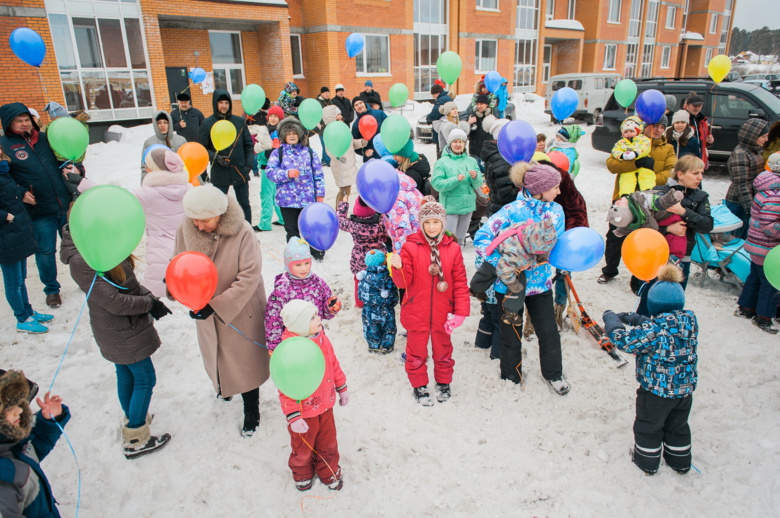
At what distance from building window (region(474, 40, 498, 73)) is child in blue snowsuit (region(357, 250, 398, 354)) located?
23.9 m

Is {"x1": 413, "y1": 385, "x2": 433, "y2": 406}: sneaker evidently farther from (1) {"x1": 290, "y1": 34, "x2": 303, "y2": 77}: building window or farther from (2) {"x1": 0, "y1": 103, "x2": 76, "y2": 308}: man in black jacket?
(1) {"x1": 290, "y1": 34, "x2": 303, "y2": 77}: building window

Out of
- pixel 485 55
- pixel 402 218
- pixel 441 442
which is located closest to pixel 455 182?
pixel 402 218

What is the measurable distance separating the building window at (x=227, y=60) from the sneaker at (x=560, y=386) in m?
18.2

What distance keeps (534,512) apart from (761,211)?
11.7 feet

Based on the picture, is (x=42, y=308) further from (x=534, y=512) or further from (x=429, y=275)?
(x=534, y=512)

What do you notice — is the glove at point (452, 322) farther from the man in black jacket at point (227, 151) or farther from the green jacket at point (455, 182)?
the man in black jacket at point (227, 151)

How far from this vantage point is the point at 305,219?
151 inches

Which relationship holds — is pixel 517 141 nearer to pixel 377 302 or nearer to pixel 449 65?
pixel 377 302

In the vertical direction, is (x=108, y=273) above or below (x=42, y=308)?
above

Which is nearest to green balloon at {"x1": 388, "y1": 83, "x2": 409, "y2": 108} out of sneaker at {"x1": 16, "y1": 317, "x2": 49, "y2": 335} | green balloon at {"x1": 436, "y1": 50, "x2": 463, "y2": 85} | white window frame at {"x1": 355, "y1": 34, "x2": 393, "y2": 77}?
green balloon at {"x1": 436, "y1": 50, "x2": 463, "y2": 85}

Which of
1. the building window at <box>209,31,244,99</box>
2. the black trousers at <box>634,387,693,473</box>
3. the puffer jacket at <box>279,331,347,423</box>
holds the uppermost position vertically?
the building window at <box>209,31,244,99</box>

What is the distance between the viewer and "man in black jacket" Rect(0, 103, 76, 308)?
4.76m

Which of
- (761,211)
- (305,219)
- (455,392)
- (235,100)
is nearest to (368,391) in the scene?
(455,392)

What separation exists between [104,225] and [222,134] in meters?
3.94
